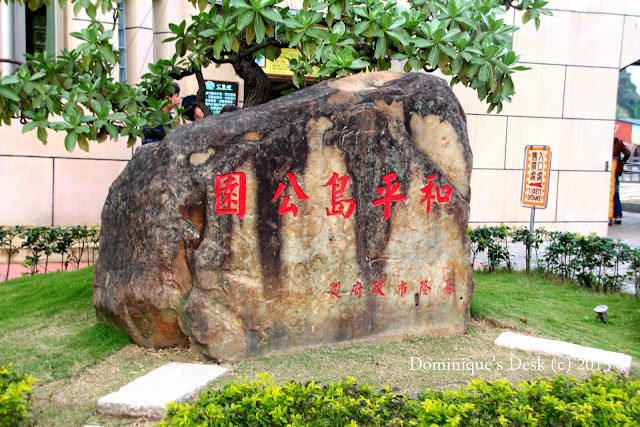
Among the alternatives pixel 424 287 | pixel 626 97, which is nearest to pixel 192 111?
pixel 424 287

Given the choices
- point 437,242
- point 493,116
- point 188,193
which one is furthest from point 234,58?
point 493,116

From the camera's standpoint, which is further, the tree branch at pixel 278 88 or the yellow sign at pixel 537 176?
the yellow sign at pixel 537 176

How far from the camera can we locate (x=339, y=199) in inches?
179

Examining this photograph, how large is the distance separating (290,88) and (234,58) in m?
0.71

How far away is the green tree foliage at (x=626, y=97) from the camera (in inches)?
1859

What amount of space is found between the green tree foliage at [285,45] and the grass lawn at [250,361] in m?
1.54

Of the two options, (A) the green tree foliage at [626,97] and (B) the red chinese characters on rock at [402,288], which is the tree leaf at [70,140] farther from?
(A) the green tree foliage at [626,97]

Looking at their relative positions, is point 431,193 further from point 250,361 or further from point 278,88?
point 278,88

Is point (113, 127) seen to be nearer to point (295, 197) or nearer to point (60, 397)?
point (295, 197)

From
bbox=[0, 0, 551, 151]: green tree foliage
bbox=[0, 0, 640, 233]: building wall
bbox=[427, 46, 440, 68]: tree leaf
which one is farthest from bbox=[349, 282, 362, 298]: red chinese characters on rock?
bbox=[0, 0, 640, 233]: building wall

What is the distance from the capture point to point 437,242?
16.0 feet

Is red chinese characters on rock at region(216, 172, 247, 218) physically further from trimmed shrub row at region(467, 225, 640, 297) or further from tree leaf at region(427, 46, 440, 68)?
trimmed shrub row at region(467, 225, 640, 297)

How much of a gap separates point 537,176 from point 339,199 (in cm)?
A: 423

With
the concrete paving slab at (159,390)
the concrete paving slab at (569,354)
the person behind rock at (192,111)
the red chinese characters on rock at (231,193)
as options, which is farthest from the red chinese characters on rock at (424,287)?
the person behind rock at (192,111)
